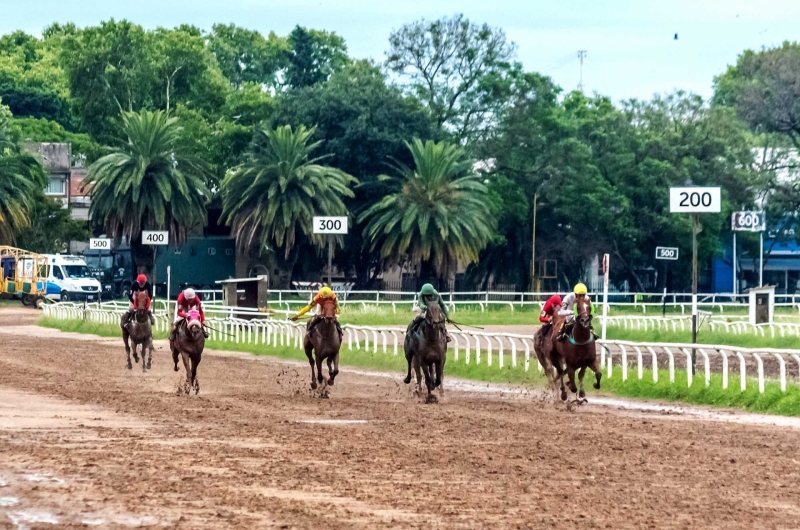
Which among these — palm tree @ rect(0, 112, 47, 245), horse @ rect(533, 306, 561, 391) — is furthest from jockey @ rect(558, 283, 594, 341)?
palm tree @ rect(0, 112, 47, 245)

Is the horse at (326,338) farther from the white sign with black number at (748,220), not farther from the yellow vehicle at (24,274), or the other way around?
the yellow vehicle at (24,274)

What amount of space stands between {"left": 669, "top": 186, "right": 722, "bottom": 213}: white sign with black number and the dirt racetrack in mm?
3886

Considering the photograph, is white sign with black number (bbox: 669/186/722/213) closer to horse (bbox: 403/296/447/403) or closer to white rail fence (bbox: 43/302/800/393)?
white rail fence (bbox: 43/302/800/393)

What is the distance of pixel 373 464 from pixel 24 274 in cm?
5874

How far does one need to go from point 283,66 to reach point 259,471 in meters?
106

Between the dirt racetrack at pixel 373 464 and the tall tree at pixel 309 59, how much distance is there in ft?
264

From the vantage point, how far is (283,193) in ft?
218

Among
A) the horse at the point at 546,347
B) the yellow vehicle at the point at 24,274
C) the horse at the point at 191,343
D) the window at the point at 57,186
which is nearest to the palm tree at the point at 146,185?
the yellow vehicle at the point at 24,274

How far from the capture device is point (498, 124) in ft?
253

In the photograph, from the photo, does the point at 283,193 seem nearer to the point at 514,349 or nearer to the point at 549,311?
the point at 514,349

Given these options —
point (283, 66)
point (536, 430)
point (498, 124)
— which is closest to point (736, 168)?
point (498, 124)

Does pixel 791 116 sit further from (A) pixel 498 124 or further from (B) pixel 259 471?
(B) pixel 259 471

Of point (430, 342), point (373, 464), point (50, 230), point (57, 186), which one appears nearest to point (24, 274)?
point (50, 230)

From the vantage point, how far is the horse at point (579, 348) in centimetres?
2017
